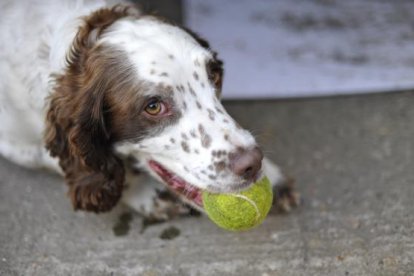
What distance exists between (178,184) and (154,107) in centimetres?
39

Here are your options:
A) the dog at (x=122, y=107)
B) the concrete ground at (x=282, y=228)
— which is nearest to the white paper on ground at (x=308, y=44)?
the concrete ground at (x=282, y=228)

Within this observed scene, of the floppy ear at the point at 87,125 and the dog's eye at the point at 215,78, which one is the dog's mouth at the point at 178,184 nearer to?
the floppy ear at the point at 87,125

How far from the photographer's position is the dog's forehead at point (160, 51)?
293cm

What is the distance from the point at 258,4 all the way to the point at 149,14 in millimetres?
2166

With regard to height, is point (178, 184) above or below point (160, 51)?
below

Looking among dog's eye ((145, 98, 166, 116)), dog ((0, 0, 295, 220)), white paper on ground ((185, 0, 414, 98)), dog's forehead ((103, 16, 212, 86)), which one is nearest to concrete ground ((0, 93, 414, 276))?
dog ((0, 0, 295, 220))

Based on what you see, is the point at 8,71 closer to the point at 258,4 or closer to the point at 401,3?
the point at 258,4

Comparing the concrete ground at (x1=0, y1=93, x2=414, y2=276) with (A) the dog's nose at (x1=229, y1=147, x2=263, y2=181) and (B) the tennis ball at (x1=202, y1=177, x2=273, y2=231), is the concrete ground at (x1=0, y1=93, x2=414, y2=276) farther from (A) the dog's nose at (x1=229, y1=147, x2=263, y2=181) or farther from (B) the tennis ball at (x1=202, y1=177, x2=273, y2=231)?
(A) the dog's nose at (x1=229, y1=147, x2=263, y2=181)

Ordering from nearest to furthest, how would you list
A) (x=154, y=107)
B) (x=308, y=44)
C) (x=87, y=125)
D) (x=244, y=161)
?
(x=244, y=161) < (x=154, y=107) < (x=87, y=125) < (x=308, y=44)

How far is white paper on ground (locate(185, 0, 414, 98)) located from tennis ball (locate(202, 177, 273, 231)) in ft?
5.72

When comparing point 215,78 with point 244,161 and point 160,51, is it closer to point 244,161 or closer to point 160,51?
point 160,51

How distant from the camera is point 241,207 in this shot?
2842 mm

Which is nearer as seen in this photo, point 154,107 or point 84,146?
point 154,107

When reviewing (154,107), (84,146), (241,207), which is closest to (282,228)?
(241,207)
